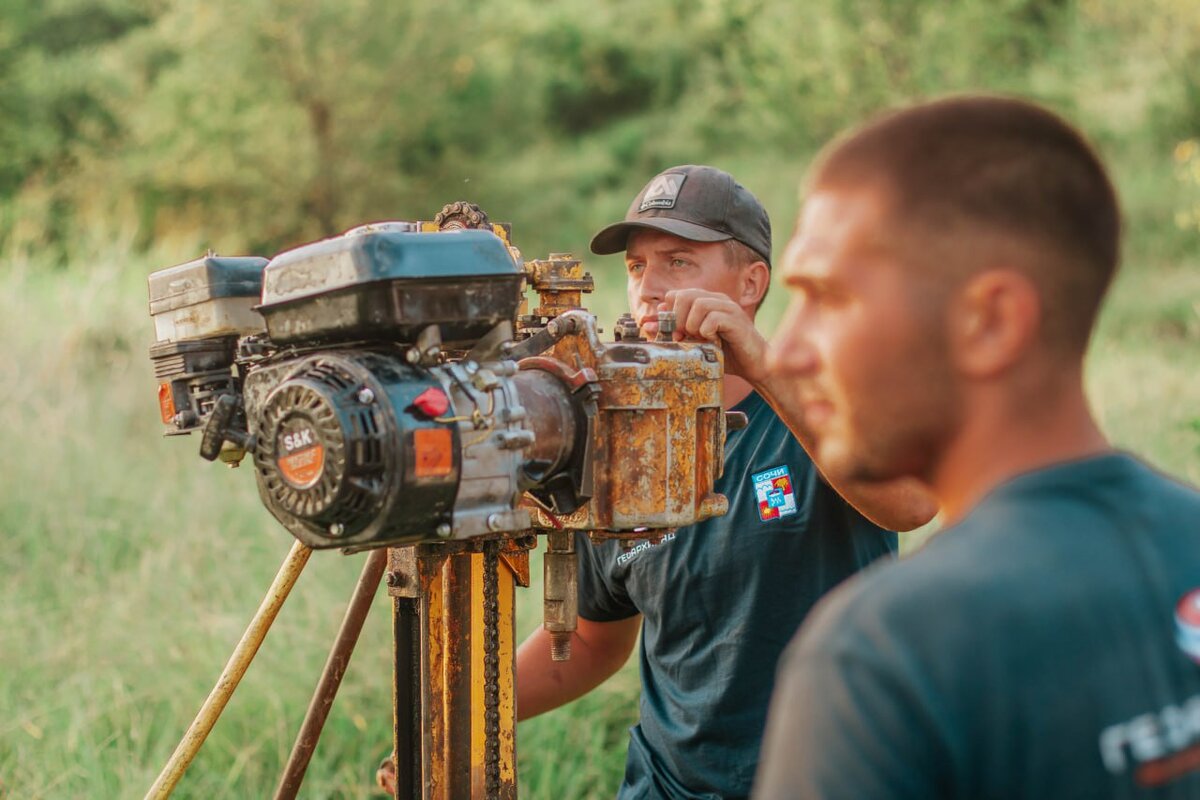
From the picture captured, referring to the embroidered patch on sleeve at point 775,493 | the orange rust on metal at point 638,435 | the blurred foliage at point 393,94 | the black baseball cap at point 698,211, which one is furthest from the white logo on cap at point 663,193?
the blurred foliage at point 393,94

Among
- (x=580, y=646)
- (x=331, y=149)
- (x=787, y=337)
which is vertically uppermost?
(x=331, y=149)

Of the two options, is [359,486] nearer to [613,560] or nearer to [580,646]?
[613,560]

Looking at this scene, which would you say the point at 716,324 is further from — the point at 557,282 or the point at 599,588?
the point at 599,588

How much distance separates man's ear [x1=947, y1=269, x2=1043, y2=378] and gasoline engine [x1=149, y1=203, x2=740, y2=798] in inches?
31.0

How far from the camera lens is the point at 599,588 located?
296 centimetres

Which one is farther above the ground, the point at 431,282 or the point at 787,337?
the point at 431,282

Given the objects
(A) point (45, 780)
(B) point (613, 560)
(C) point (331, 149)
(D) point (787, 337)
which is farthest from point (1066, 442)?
(C) point (331, 149)

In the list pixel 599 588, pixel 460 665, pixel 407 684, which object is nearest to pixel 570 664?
pixel 599 588

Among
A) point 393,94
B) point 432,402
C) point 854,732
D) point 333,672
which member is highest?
point 393,94

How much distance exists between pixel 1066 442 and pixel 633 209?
202 centimetres

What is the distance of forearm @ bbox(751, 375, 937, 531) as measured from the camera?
2440 millimetres

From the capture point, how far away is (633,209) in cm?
316

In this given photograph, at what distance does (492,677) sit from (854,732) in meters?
1.17

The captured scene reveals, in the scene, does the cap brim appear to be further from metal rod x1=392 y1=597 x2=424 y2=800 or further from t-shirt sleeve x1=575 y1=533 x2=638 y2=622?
metal rod x1=392 y1=597 x2=424 y2=800
